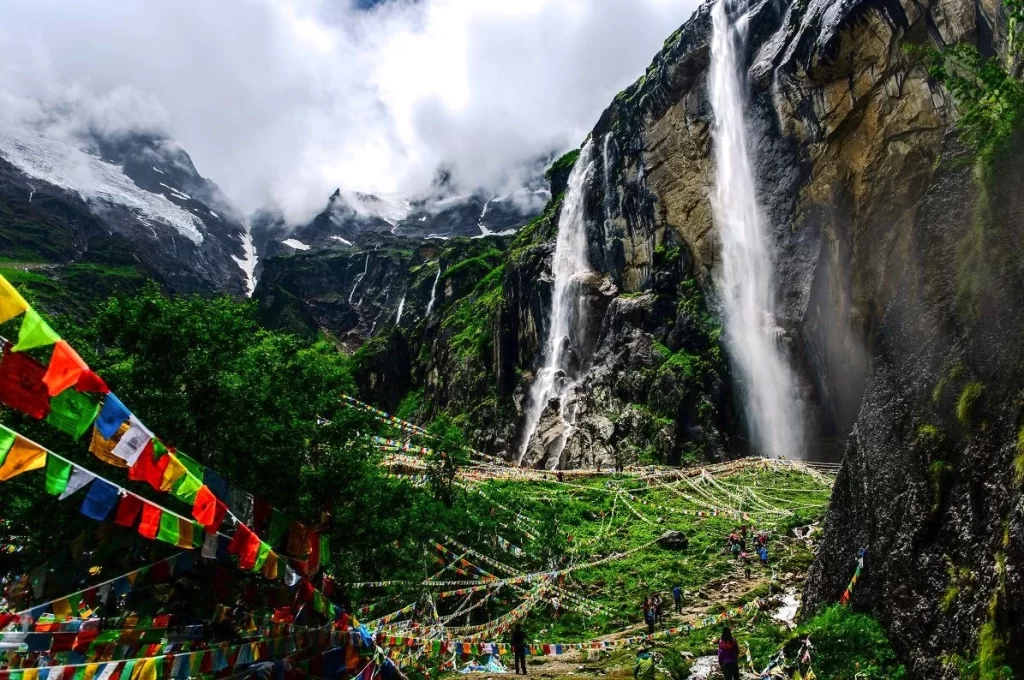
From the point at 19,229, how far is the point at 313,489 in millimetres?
163269

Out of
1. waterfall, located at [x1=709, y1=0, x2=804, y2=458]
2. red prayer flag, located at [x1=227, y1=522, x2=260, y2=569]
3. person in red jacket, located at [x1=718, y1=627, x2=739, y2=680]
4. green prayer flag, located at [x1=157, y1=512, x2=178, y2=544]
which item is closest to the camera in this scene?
green prayer flag, located at [x1=157, y1=512, x2=178, y2=544]

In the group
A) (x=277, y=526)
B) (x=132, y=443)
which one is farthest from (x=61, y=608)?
(x=132, y=443)

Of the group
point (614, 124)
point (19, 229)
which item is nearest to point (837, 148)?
point (614, 124)

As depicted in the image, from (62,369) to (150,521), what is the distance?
2.18m

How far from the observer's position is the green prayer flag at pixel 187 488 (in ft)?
20.3

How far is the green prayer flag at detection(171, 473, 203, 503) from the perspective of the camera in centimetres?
620

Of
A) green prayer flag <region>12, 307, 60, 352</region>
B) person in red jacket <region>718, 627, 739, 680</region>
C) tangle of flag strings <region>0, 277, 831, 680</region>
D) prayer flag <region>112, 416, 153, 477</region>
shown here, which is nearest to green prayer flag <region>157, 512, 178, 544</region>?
tangle of flag strings <region>0, 277, 831, 680</region>

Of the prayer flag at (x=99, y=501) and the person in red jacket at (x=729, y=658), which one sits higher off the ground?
the prayer flag at (x=99, y=501)

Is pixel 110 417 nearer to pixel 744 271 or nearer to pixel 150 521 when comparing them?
pixel 150 521

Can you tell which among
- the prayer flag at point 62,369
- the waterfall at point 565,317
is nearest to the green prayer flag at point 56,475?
the prayer flag at point 62,369

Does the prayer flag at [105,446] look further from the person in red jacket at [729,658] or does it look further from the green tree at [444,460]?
the green tree at [444,460]

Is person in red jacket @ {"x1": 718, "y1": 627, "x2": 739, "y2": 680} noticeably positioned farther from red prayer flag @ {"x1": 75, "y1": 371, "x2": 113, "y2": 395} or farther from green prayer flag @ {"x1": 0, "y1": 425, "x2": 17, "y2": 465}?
green prayer flag @ {"x1": 0, "y1": 425, "x2": 17, "y2": 465}

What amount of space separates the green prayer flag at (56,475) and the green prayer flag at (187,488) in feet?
3.40

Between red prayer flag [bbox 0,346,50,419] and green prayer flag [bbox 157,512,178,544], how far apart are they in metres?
1.89
